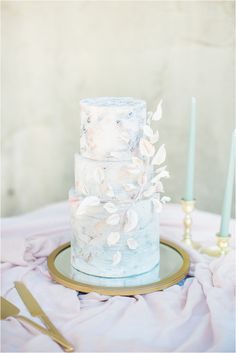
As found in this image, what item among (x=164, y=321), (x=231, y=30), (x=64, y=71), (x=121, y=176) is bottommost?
(x=164, y=321)

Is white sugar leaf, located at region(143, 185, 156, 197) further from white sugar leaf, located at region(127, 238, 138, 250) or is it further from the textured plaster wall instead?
the textured plaster wall

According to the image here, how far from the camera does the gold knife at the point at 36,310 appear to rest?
795 millimetres

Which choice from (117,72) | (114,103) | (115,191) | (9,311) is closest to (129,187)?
(115,191)

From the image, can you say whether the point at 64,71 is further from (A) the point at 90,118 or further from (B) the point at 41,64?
(A) the point at 90,118

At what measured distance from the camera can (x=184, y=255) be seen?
1061 mm

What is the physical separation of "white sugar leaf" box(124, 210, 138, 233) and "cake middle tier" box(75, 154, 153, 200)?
0.03m

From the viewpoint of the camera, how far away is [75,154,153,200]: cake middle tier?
0.93 meters

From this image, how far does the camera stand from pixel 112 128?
36.6 inches

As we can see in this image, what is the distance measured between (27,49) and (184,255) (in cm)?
74

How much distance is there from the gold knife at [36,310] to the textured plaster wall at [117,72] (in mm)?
678

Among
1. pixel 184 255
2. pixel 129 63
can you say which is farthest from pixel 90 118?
pixel 129 63

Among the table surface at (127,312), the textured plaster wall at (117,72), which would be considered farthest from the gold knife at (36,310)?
the textured plaster wall at (117,72)

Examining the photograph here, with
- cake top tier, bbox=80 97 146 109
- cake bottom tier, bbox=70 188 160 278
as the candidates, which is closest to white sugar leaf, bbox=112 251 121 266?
cake bottom tier, bbox=70 188 160 278

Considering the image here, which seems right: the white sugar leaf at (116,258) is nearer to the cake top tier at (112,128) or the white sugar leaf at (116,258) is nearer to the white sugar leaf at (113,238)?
the white sugar leaf at (113,238)
